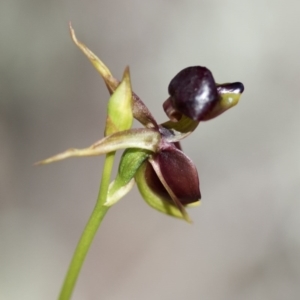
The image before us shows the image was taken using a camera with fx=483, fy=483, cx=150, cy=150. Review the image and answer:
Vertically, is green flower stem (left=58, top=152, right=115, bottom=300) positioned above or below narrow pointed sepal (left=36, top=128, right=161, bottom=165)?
below

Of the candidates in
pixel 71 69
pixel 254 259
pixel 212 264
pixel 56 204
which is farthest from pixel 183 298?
pixel 71 69

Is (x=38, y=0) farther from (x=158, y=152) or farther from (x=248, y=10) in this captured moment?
(x=158, y=152)

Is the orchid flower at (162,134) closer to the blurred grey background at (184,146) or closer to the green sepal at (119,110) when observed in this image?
the green sepal at (119,110)

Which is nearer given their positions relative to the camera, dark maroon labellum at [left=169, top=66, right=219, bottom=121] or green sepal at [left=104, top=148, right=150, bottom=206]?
dark maroon labellum at [left=169, top=66, right=219, bottom=121]

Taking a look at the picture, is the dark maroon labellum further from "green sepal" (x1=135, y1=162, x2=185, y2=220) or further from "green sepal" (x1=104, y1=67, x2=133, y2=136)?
"green sepal" (x1=135, y1=162, x2=185, y2=220)

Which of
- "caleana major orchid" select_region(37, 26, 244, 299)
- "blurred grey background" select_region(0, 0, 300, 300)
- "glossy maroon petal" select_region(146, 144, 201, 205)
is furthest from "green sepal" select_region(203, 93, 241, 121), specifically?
"blurred grey background" select_region(0, 0, 300, 300)

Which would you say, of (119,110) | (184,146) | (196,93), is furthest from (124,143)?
(184,146)
